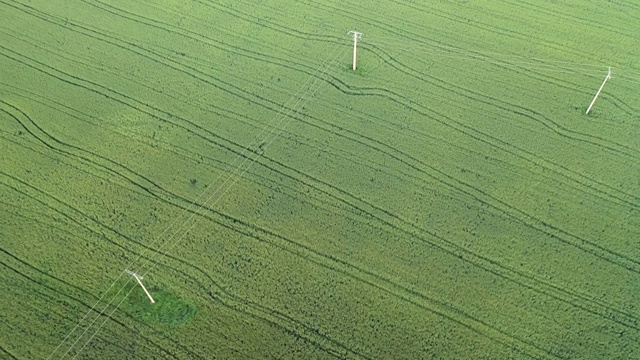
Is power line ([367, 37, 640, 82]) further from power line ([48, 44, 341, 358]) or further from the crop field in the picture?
power line ([48, 44, 341, 358])

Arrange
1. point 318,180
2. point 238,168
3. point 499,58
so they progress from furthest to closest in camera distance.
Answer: point 499,58 < point 238,168 < point 318,180

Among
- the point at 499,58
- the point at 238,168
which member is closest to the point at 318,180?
the point at 238,168

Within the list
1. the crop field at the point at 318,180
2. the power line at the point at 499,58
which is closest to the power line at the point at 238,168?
the crop field at the point at 318,180

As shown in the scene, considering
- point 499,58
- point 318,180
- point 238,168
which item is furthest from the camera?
point 499,58

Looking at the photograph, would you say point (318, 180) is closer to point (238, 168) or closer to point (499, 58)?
point (238, 168)

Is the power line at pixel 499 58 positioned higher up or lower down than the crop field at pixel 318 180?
higher up

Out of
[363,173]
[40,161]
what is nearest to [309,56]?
[363,173]

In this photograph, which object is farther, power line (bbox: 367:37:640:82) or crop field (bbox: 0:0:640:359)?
power line (bbox: 367:37:640:82)

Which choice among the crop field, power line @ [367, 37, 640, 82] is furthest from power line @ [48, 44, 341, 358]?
power line @ [367, 37, 640, 82]

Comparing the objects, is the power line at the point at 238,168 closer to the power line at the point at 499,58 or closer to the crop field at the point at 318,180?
the crop field at the point at 318,180
